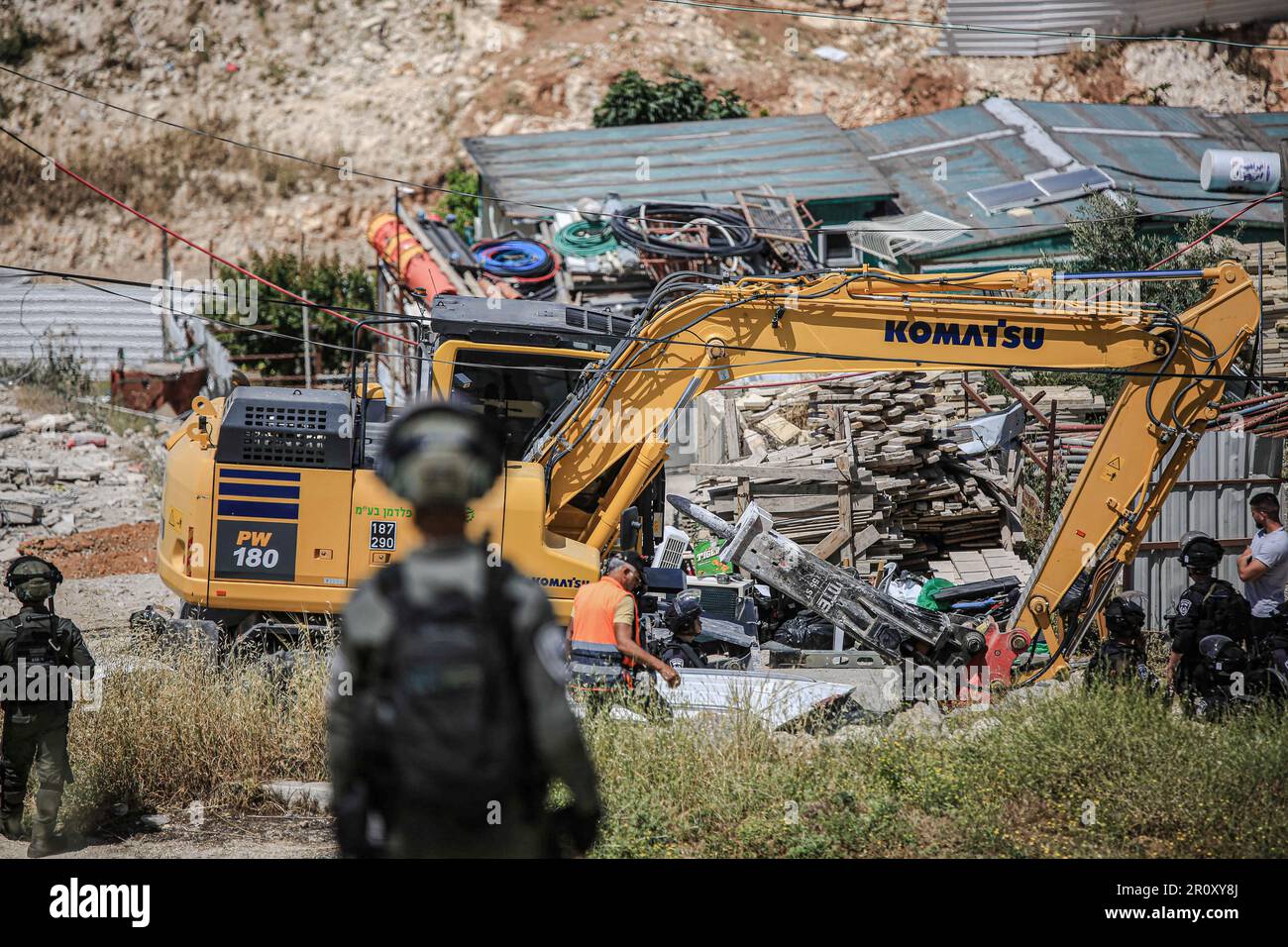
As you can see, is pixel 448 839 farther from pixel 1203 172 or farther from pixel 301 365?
pixel 301 365

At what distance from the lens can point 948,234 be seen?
2131cm

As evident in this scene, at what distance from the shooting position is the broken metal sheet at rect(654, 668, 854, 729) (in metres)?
8.26

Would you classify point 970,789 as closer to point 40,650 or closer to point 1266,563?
point 1266,563

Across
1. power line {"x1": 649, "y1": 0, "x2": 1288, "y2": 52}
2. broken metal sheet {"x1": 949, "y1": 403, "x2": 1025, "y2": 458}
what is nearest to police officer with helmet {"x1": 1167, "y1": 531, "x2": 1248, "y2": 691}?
broken metal sheet {"x1": 949, "y1": 403, "x2": 1025, "y2": 458}

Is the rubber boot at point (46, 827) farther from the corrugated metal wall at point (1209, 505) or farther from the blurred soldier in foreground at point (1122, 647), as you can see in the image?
the corrugated metal wall at point (1209, 505)

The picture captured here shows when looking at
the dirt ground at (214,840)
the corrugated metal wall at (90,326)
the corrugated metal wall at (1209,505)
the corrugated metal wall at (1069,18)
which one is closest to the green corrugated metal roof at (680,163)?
the corrugated metal wall at (90,326)

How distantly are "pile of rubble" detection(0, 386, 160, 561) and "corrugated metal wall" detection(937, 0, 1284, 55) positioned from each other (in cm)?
2688

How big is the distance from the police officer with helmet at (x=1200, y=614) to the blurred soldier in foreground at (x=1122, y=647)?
24cm

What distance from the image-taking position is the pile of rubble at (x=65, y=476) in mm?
16797

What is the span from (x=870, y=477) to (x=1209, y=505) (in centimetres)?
321

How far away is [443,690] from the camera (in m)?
3.20

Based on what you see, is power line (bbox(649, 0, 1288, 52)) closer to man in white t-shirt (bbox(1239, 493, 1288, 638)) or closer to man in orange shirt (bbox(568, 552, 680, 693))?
man in white t-shirt (bbox(1239, 493, 1288, 638))

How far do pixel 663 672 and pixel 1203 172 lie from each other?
9.98 metres

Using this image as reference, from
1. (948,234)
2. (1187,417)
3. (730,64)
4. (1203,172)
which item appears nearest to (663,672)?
(1187,417)
